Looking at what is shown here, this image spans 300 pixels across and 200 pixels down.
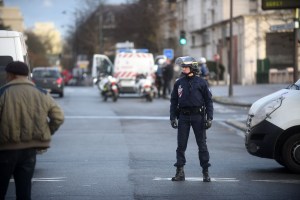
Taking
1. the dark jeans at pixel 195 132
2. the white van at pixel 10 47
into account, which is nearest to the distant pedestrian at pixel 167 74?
the white van at pixel 10 47

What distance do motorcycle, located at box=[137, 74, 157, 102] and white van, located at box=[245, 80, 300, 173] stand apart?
2328 centimetres

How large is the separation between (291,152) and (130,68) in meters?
28.9

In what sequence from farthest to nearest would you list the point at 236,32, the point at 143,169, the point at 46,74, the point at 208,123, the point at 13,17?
the point at 13,17
the point at 236,32
the point at 46,74
the point at 143,169
the point at 208,123

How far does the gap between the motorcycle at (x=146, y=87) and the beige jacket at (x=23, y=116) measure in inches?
1096

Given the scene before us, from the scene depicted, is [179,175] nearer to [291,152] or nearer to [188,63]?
[188,63]

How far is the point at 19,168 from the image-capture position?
792cm

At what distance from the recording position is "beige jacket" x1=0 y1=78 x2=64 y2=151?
7840 mm

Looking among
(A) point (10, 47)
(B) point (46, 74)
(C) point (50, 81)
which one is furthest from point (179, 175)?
(B) point (46, 74)

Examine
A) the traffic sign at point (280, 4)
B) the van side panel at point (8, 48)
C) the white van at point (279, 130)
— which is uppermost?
the traffic sign at point (280, 4)

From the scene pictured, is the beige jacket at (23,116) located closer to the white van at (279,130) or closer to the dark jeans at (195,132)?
the dark jeans at (195,132)

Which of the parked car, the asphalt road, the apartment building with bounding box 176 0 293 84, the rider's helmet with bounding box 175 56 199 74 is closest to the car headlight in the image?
the asphalt road

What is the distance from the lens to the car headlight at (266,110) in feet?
41.0

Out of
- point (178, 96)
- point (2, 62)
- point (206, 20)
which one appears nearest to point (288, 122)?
point (178, 96)

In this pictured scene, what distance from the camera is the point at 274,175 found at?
12344 mm
